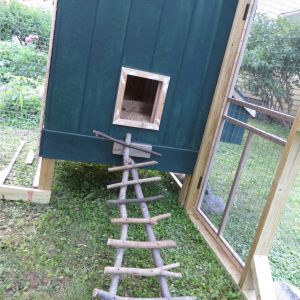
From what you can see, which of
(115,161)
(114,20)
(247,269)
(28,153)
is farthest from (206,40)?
(28,153)

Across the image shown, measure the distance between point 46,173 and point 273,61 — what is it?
6.63 feet

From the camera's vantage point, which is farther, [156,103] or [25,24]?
[25,24]

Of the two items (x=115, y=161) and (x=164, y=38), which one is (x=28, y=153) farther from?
(x=164, y=38)

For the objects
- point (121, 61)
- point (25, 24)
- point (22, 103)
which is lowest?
point (22, 103)

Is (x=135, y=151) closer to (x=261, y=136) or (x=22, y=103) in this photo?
(x=261, y=136)

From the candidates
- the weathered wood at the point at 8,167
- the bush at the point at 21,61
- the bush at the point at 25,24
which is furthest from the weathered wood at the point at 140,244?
the bush at the point at 25,24

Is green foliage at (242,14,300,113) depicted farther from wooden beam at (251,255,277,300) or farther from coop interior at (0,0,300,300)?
wooden beam at (251,255,277,300)

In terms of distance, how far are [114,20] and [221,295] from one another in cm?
215

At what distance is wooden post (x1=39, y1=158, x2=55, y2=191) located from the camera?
2.82 meters

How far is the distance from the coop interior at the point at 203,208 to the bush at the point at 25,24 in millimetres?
1652

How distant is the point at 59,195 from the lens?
304 centimetres

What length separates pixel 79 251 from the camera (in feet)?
7.59

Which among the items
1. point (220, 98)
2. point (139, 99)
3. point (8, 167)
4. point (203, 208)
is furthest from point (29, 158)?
point (220, 98)

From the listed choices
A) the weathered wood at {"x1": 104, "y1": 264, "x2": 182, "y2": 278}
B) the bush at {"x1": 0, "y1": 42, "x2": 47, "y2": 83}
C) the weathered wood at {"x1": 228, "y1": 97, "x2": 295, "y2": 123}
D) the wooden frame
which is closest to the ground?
the weathered wood at {"x1": 104, "y1": 264, "x2": 182, "y2": 278}
